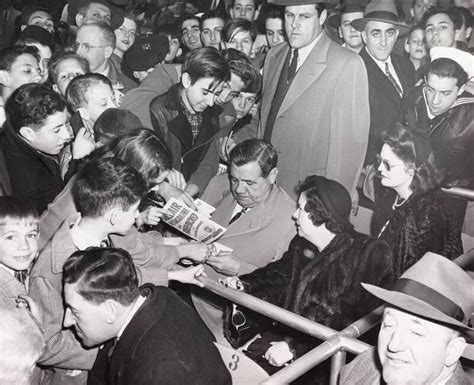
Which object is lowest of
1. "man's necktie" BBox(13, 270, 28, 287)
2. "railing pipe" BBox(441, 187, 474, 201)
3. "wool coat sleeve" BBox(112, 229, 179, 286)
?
"man's necktie" BBox(13, 270, 28, 287)

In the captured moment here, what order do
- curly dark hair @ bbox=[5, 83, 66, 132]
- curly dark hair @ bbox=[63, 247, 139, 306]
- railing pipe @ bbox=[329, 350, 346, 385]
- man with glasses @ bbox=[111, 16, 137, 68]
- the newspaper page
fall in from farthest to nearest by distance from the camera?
1. man with glasses @ bbox=[111, 16, 137, 68]
2. curly dark hair @ bbox=[5, 83, 66, 132]
3. the newspaper page
4. curly dark hair @ bbox=[63, 247, 139, 306]
5. railing pipe @ bbox=[329, 350, 346, 385]

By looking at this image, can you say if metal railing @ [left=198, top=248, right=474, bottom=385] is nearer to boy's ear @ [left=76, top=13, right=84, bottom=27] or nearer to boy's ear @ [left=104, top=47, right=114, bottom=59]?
boy's ear @ [left=104, top=47, right=114, bottom=59]

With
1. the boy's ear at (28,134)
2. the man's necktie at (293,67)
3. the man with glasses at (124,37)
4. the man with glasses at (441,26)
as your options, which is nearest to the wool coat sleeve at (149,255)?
the boy's ear at (28,134)

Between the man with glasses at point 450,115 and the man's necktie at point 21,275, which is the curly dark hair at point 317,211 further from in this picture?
the man's necktie at point 21,275

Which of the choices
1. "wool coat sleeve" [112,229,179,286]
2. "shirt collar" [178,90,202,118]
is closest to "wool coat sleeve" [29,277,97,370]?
"wool coat sleeve" [112,229,179,286]

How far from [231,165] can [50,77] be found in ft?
4.85

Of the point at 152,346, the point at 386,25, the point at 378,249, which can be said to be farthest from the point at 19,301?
the point at 386,25

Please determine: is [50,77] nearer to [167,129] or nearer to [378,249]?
[167,129]

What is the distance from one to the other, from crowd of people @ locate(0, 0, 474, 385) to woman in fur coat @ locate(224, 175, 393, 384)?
0.4 inches

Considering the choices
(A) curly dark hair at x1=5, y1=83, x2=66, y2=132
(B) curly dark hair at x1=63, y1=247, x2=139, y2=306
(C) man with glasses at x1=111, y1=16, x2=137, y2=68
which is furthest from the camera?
(C) man with glasses at x1=111, y1=16, x2=137, y2=68

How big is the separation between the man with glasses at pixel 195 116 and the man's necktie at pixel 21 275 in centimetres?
Answer: 122

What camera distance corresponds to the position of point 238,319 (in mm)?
3348

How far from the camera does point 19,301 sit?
218 cm

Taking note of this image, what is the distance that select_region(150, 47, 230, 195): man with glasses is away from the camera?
3.41 m
